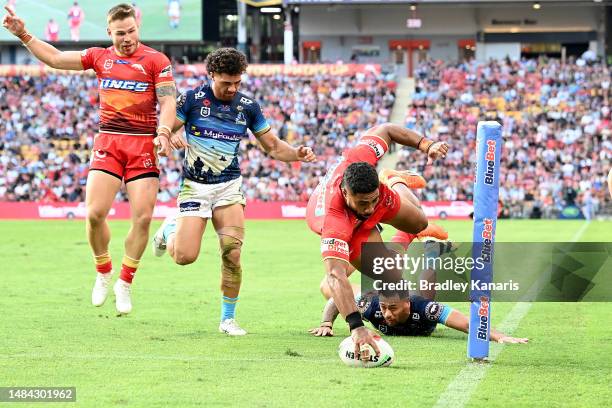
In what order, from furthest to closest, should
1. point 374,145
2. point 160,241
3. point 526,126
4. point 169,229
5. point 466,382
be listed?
point 526,126 → point 160,241 → point 169,229 → point 374,145 → point 466,382

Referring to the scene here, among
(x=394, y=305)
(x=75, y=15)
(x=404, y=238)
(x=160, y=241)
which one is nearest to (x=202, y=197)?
(x=160, y=241)

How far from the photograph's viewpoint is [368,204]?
778cm

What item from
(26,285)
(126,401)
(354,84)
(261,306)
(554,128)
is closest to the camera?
(126,401)

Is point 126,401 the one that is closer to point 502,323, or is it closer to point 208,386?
point 208,386

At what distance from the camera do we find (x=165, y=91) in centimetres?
998

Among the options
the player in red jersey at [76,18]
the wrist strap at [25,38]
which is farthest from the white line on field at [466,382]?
the player in red jersey at [76,18]

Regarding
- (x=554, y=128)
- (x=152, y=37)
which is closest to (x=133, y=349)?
(x=554, y=128)

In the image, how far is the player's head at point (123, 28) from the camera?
995cm

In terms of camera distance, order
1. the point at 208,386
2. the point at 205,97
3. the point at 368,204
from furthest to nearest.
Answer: the point at 205,97 → the point at 368,204 → the point at 208,386

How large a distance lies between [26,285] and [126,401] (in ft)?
29.1

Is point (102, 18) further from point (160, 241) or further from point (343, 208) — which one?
point (343, 208)

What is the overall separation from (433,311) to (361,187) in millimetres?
2153

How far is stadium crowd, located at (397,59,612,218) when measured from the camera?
37250 millimetres

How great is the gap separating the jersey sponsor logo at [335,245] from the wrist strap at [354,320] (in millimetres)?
457
